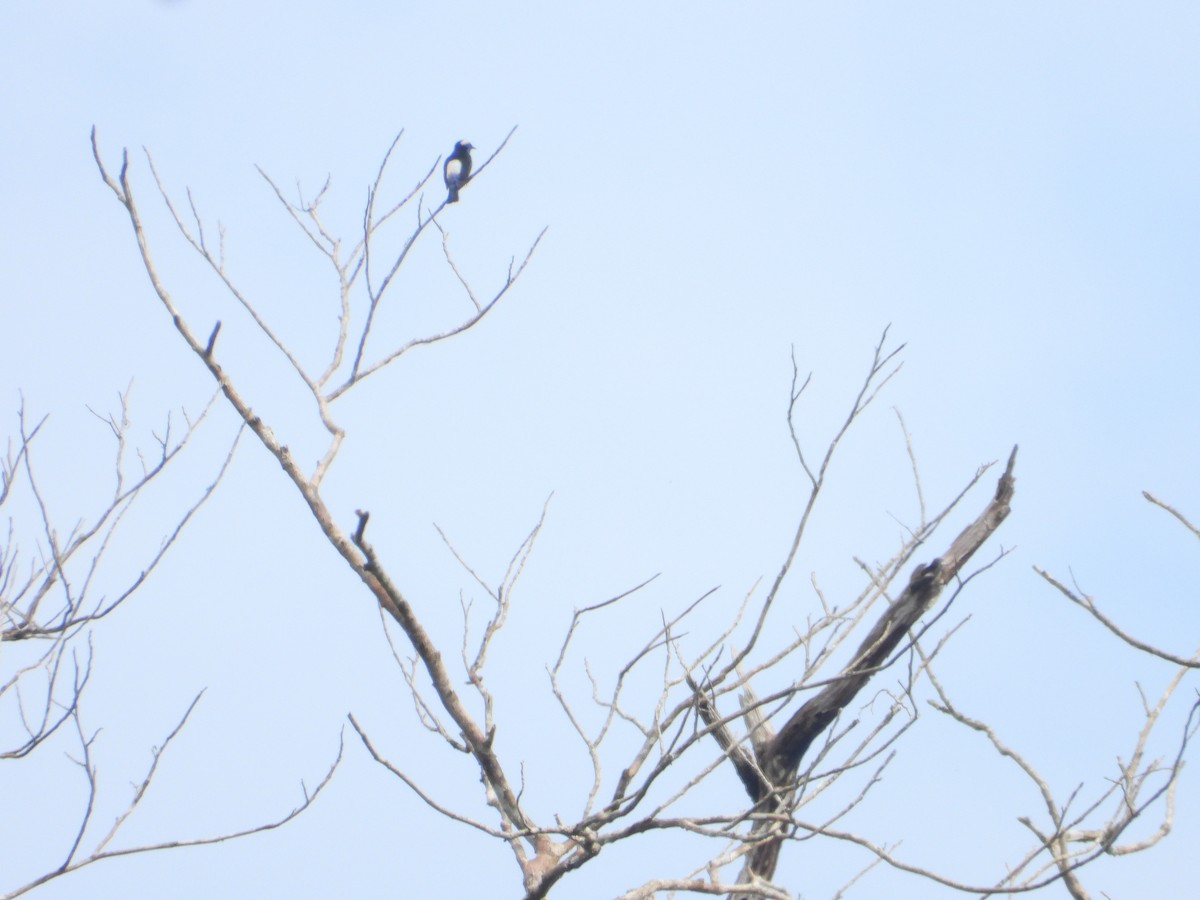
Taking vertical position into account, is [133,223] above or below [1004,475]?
above

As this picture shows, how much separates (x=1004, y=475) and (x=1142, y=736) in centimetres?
103

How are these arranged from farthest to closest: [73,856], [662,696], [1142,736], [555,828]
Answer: [1142,736], [73,856], [662,696], [555,828]

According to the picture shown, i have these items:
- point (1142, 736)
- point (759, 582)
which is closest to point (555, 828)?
point (759, 582)

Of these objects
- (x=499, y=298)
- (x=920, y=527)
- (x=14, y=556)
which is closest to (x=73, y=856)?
(x=14, y=556)

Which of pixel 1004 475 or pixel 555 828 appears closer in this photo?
pixel 555 828

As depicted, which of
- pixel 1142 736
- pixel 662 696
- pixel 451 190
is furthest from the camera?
pixel 451 190

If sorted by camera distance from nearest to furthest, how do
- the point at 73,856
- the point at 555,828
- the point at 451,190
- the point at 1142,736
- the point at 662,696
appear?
the point at 555,828 < the point at 662,696 < the point at 73,856 < the point at 1142,736 < the point at 451,190

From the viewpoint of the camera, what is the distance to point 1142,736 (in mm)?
3840

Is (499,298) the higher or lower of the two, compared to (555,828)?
higher

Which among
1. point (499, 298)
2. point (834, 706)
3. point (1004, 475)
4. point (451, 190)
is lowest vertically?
point (834, 706)

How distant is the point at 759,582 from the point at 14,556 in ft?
9.49

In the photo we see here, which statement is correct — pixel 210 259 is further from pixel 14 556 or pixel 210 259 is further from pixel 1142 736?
pixel 1142 736

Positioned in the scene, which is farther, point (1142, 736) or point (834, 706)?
point (834, 706)

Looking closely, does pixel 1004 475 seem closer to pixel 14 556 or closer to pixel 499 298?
pixel 499 298
